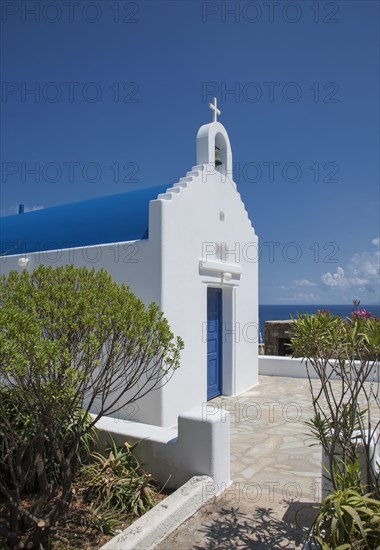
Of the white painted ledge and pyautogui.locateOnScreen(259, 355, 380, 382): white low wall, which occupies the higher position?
pyautogui.locateOnScreen(259, 355, 380, 382): white low wall

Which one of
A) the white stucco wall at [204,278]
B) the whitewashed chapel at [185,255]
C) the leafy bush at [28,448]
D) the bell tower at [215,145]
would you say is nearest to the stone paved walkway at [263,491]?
the white stucco wall at [204,278]

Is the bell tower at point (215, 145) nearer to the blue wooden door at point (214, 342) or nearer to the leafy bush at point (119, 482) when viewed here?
the blue wooden door at point (214, 342)

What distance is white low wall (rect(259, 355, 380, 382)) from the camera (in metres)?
13.0

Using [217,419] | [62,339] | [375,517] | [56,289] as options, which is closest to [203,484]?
[217,419]

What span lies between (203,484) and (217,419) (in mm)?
735

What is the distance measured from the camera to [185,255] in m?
8.24

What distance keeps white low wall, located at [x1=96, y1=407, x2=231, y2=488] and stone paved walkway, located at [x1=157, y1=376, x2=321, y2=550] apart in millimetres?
387

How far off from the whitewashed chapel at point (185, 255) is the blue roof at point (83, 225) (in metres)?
0.03

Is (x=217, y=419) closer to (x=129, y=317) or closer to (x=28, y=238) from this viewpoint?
(x=129, y=317)

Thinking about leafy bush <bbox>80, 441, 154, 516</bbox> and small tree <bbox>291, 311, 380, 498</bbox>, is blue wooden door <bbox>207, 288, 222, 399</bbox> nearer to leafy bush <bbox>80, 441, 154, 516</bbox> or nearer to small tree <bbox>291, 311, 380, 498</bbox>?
leafy bush <bbox>80, 441, 154, 516</bbox>

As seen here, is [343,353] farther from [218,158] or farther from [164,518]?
[218,158]

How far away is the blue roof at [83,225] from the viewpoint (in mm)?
8227

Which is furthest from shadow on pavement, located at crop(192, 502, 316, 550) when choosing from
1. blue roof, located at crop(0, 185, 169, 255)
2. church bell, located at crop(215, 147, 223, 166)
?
church bell, located at crop(215, 147, 223, 166)

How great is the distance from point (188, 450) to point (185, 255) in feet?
13.0
